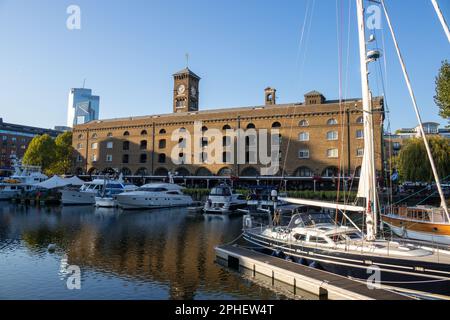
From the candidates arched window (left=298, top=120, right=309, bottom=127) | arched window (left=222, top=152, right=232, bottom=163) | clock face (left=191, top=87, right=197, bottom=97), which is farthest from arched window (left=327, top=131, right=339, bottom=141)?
clock face (left=191, top=87, right=197, bottom=97)

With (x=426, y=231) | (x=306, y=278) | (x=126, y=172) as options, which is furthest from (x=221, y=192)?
(x=126, y=172)

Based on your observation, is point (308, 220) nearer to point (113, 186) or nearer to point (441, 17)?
point (441, 17)

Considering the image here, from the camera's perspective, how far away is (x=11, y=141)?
10831 cm

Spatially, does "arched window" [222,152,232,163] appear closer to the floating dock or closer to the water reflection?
the water reflection

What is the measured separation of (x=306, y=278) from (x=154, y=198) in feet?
114

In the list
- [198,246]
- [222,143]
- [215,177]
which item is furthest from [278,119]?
[198,246]

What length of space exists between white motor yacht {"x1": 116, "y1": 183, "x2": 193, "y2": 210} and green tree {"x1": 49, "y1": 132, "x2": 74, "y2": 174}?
43.8 m

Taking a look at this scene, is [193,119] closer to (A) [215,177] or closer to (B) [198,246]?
(A) [215,177]

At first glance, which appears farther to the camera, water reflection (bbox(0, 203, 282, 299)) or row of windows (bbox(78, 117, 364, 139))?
row of windows (bbox(78, 117, 364, 139))

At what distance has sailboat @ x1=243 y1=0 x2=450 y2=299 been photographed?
1151cm

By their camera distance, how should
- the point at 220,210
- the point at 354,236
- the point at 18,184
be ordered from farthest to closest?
the point at 18,184
the point at 220,210
the point at 354,236

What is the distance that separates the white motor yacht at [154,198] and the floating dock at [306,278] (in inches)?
1118

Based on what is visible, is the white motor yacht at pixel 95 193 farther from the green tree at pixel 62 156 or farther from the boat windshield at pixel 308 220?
the green tree at pixel 62 156
